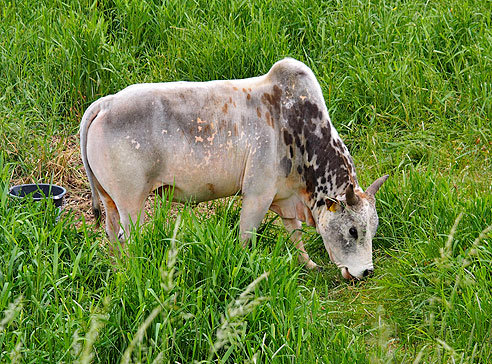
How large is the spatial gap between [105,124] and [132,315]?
1486mm

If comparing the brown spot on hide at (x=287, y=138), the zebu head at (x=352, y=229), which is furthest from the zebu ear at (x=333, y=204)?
the brown spot on hide at (x=287, y=138)

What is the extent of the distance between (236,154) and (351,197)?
803 millimetres

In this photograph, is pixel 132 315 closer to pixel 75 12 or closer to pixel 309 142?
pixel 309 142

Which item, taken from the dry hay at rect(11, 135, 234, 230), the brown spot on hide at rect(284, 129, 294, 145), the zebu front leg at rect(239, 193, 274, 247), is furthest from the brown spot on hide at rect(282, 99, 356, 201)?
the dry hay at rect(11, 135, 234, 230)

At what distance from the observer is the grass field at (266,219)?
3664 mm

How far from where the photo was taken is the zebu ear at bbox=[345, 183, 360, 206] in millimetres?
4730

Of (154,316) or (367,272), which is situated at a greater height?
(154,316)

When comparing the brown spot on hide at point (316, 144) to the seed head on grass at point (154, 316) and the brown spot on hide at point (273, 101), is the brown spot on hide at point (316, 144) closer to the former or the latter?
the brown spot on hide at point (273, 101)

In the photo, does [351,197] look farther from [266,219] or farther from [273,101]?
[266,219]

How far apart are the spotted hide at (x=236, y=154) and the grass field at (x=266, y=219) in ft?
0.84

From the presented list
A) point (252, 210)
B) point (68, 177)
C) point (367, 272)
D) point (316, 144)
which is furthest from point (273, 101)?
point (68, 177)

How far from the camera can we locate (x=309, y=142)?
506 cm

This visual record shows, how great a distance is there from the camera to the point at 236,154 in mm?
4980

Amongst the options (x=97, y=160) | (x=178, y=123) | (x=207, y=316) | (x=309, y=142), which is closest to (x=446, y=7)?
(x=309, y=142)
